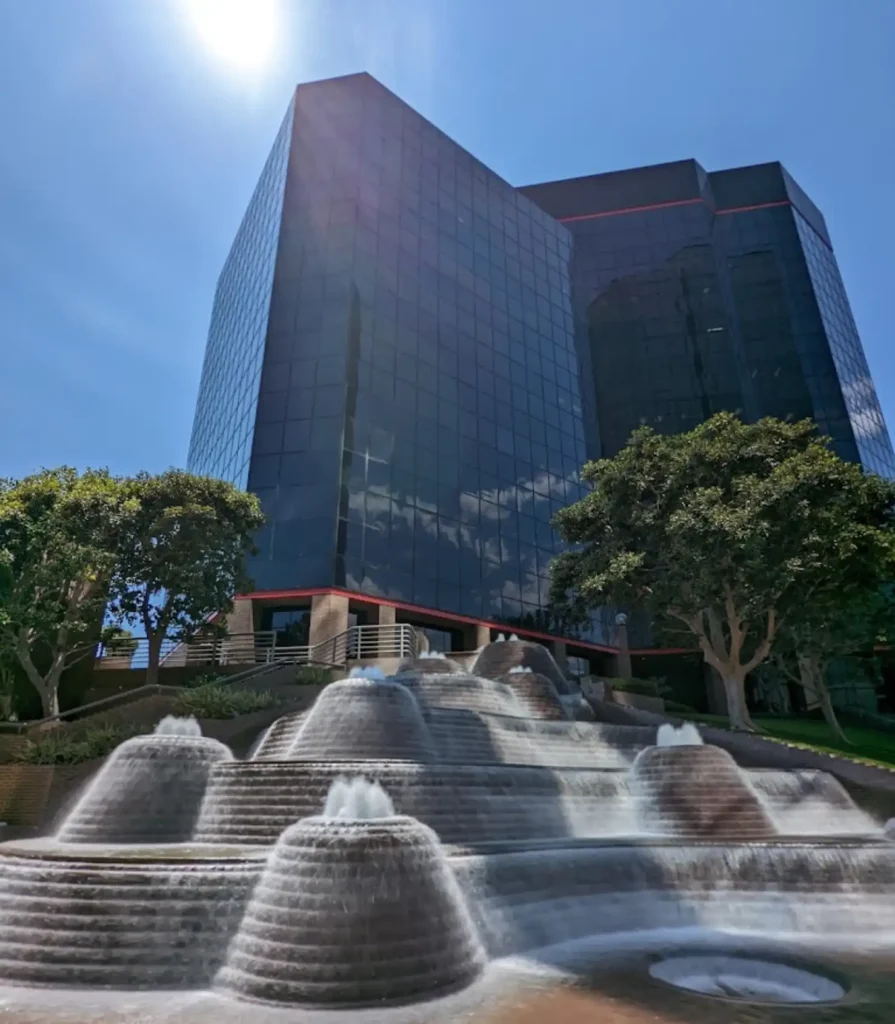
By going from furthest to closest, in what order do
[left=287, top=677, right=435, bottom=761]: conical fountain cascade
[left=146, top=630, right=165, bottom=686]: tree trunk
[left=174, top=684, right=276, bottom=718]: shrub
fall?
[left=146, top=630, right=165, bottom=686]: tree trunk
[left=174, top=684, right=276, bottom=718]: shrub
[left=287, top=677, right=435, bottom=761]: conical fountain cascade

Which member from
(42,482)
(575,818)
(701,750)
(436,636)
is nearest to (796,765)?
(701,750)

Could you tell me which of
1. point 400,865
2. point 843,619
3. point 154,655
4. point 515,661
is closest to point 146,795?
point 400,865

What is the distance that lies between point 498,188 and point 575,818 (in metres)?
52.5

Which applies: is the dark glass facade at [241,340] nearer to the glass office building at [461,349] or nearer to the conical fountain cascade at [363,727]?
the glass office building at [461,349]

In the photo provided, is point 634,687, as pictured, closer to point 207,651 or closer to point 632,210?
point 207,651

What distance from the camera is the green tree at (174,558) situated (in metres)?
24.7

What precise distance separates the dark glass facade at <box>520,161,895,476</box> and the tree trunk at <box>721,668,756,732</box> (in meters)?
33.6

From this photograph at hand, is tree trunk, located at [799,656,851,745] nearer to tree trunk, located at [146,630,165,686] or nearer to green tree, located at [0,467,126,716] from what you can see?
tree trunk, located at [146,630,165,686]

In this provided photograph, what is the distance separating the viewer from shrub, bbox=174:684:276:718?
18.5 meters

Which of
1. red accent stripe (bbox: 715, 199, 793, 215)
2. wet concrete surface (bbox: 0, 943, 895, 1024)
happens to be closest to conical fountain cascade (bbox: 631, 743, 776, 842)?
wet concrete surface (bbox: 0, 943, 895, 1024)

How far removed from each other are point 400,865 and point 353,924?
2.46 ft

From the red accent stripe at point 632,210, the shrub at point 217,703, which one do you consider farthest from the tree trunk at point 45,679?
the red accent stripe at point 632,210

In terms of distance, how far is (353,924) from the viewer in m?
6.64

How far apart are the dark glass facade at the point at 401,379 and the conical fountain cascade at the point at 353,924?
83.4 ft
